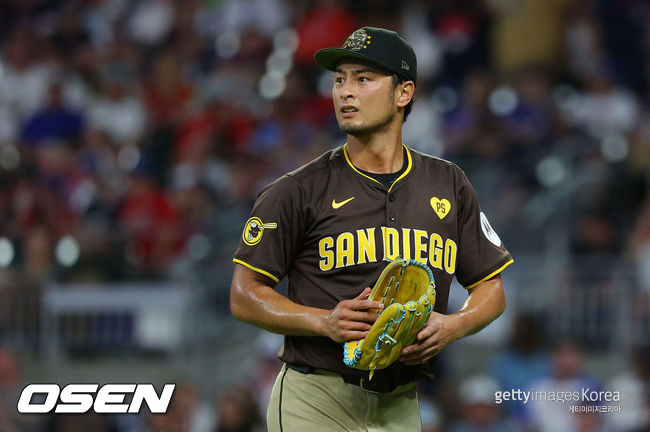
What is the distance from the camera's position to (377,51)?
374 centimetres

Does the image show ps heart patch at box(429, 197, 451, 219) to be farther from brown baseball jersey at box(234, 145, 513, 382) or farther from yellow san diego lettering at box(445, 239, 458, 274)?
yellow san diego lettering at box(445, 239, 458, 274)

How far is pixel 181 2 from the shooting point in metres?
12.1

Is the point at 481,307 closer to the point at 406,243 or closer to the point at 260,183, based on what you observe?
A: the point at 406,243

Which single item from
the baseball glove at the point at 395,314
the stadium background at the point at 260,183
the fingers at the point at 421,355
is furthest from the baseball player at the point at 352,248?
the stadium background at the point at 260,183

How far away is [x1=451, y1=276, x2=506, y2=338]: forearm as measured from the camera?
3708mm

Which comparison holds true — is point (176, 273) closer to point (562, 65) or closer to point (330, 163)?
point (562, 65)

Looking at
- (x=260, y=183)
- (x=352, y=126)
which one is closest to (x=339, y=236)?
(x=352, y=126)

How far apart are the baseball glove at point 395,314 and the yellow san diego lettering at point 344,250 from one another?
0.24 metres

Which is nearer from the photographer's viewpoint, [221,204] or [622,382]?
[622,382]

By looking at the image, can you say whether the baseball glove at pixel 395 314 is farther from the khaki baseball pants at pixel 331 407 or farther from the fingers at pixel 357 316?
the khaki baseball pants at pixel 331 407

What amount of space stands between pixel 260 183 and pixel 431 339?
5626mm

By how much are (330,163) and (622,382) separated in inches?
162

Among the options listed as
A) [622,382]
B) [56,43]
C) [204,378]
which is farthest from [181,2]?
[622,382]

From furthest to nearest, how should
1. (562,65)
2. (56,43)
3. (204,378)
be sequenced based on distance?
(56,43) → (562,65) → (204,378)
